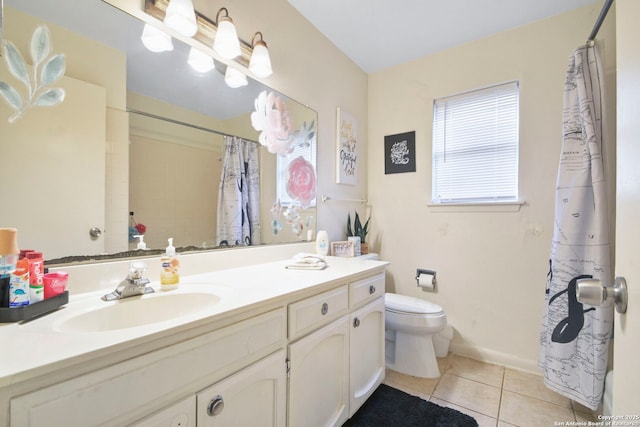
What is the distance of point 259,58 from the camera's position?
147 centimetres

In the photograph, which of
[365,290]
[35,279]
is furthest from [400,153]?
[35,279]

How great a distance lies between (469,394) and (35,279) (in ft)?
7.05

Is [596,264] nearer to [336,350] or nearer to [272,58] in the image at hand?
[336,350]

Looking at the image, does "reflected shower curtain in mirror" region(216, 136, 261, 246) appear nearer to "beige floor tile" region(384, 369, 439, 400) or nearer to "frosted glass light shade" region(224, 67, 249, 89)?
"frosted glass light shade" region(224, 67, 249, 89)

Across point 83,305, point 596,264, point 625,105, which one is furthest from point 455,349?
point 83,305

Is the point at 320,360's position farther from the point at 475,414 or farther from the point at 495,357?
the point at 495,357

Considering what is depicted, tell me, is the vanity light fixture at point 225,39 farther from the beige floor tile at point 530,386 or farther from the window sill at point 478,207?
the beige floor tile at point 530,386

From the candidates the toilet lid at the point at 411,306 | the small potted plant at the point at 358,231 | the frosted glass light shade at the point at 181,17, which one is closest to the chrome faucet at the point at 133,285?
the frosted glass light shade at the point at 181,17

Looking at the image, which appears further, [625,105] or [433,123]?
[433,123]

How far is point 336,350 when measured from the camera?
1253mm

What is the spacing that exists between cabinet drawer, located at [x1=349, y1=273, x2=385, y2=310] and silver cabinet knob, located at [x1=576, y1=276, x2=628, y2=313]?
3.04 ft

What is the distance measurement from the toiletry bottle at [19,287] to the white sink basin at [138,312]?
0.10 metres

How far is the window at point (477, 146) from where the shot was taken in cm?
201

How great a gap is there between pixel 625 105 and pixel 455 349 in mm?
2163
